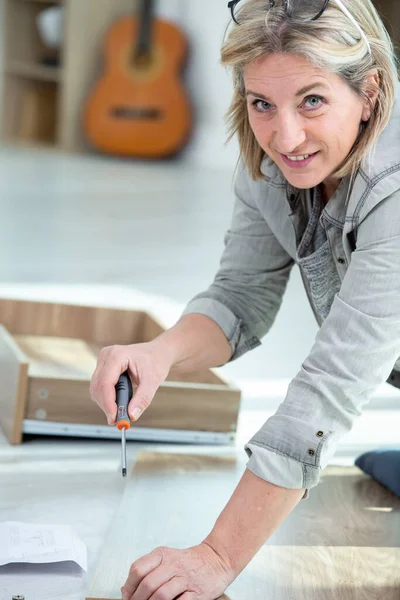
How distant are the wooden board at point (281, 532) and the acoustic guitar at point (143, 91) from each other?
14.0 ft

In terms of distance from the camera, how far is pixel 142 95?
18.6 ft

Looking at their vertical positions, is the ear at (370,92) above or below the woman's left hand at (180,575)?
above

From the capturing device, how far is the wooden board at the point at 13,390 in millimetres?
1646

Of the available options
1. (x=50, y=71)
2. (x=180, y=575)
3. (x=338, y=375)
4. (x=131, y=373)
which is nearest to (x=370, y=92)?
(x=338, y=375)

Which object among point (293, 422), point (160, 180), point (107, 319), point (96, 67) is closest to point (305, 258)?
point (293, 422)

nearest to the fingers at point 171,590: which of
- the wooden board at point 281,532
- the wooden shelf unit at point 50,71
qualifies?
the wooden board at point 281,532

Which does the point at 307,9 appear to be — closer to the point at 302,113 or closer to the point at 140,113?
the point at 302,113

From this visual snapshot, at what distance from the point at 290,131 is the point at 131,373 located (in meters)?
0.36

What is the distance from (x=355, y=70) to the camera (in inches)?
44.4

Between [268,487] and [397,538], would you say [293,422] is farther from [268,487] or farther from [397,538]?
[397,538]

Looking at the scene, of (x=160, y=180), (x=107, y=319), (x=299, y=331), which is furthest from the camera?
(x=160, y=180)

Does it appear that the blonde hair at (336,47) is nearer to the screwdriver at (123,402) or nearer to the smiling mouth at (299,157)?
the smiling mouth at (299,157)

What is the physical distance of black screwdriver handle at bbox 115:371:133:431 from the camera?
3.71 ft

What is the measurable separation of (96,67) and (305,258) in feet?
16.2
